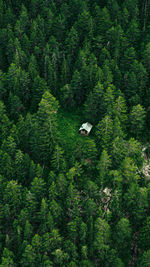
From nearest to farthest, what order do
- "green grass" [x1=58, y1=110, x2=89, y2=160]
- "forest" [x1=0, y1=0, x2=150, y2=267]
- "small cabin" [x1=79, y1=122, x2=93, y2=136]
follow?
"forest" [x1=0, y1=0, x2=150, y2=267]
"green grass" [x1=58, y1=110, x2=89, y2=160]
"small cabin" [x1=79, y1=122, x2=93, y2=136]

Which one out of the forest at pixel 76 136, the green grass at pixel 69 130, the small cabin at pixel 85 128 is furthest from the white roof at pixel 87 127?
the green grass at pixel 69 130

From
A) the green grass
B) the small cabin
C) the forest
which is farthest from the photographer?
the small cabin

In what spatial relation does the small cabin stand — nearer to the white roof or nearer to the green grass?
the white roof

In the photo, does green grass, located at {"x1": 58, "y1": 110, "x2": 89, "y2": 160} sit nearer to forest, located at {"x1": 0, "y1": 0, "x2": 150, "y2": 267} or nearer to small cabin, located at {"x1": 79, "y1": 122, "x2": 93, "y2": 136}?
forest, located at {"x1": 0, "y1": 0, "x2": 150, "y2": 267}

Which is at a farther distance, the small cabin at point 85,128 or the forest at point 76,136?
the small cabin at point 85,128

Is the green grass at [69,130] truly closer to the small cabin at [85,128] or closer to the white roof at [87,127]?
the small cabin at [85,128]


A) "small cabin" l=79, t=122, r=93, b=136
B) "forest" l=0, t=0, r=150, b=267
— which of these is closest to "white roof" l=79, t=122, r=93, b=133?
"small cabin" l=79, t=122, r=93, b=136

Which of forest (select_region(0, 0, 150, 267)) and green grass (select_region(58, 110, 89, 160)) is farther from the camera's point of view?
green grass (select_region(58, 110, 89, 160))
